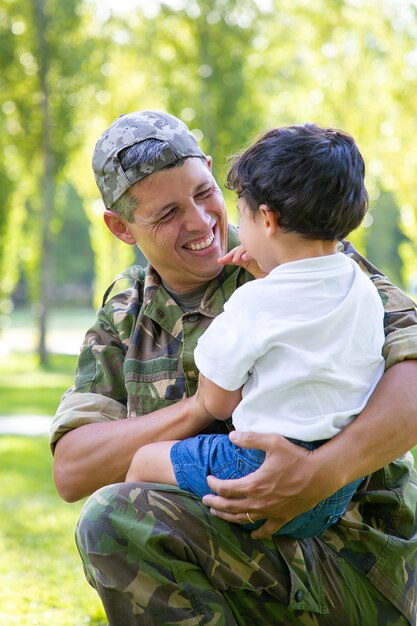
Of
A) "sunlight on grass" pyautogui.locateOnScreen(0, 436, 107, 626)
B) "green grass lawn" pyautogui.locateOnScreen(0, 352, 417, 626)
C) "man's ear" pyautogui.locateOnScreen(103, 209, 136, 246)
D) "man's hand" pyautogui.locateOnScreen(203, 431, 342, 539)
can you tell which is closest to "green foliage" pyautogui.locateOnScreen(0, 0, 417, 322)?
"green grass lawn" pyautogui.locateOnScreen(0, 352, 417, 626)

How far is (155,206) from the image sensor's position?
115 inches

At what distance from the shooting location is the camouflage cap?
9.37ft

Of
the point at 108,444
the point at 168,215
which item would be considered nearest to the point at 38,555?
the point at 108,444

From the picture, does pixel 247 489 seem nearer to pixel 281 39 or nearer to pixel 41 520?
pixel 41 520

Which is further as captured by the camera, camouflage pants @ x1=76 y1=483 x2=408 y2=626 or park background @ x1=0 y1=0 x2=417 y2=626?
park background @ x1=0 y1=0 x2=417 y2=626

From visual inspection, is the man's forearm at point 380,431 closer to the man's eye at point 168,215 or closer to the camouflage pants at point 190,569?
the camouflage pants at point 190,569

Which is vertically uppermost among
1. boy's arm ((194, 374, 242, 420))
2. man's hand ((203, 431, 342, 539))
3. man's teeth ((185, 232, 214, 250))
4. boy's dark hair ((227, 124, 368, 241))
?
boy's dark hair ((227, 124, 368, 241))

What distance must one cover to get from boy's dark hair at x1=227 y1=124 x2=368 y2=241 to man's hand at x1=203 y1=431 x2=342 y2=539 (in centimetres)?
51

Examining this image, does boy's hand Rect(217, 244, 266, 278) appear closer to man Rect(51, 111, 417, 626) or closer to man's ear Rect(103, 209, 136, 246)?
man Rect(51, 111, 417, 626)

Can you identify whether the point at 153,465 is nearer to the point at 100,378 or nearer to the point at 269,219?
the point at 100,378

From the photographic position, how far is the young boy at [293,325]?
2.22 meters

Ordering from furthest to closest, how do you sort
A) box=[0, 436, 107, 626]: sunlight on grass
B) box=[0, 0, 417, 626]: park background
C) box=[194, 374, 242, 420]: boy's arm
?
1. box=[0, 0, 417, 626]: park background
2. box=[0, 436, 107, 626]: sunlight on grass
3. box=[194, 374, 242, 420]: boy's arm

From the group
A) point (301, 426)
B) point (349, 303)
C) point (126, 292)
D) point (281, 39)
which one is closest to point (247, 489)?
point (301, 426)

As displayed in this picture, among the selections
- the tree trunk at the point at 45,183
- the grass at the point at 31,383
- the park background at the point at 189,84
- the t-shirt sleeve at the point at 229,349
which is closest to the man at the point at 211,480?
the t-shirt sleeve at the point at 229,349
